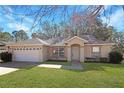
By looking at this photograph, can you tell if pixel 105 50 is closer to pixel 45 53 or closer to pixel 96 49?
pixel 96 49

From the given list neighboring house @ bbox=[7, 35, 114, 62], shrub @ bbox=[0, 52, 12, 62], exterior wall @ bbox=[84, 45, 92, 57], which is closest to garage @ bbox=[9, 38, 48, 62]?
neighboring house @ bbox=[7, 35, 114, 62]

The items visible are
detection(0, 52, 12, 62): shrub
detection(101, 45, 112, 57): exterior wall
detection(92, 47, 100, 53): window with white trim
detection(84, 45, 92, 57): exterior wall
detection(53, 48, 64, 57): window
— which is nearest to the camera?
detection(0, 52, 12, 62): shrub

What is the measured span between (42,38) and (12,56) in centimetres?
394

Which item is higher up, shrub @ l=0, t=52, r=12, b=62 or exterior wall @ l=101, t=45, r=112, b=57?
exterior wall @ l=101, t=45, r=112, b=57

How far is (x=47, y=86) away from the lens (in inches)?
379

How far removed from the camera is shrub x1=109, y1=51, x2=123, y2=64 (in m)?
20.8

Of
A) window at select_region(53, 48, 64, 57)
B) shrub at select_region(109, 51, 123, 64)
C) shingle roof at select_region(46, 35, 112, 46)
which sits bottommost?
shrub at select_region(109, 51, 123, 64)

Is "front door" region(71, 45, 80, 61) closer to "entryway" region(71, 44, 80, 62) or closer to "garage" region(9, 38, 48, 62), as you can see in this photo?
"entryway" region(71, 44, 80, 62)

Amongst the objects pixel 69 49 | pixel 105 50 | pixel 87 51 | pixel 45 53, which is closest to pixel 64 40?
pixel 69 49

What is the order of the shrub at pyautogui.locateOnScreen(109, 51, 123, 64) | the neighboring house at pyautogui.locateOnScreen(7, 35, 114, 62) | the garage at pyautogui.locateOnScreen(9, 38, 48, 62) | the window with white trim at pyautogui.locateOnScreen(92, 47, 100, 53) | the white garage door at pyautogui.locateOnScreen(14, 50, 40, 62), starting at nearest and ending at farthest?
1. the shrub at pyautogui.locateOnScreen(109, 51, 123, 64)
2. the white garage door at pyautogui.locateOnScreen(14, 50, 40, 62)
3. the garage at pyautogui.locateOnScreen(9, 38, 48, 62)
4. the neighboring house at pyautogui.locateOnScreen(7, 35, 114, 62)
5. the window with white trim at pyautogui.locateOnScreen(92, 47, 100, 53)

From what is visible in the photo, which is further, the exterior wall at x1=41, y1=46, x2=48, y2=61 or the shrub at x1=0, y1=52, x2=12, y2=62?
the exterior wall at x1=41, y1=46, x2=48, y2=61

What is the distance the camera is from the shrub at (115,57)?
20781 mm

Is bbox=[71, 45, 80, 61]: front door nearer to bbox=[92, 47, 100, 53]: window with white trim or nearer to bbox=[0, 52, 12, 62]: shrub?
bbox=[92, 47, 100, 53]: window with white trim
